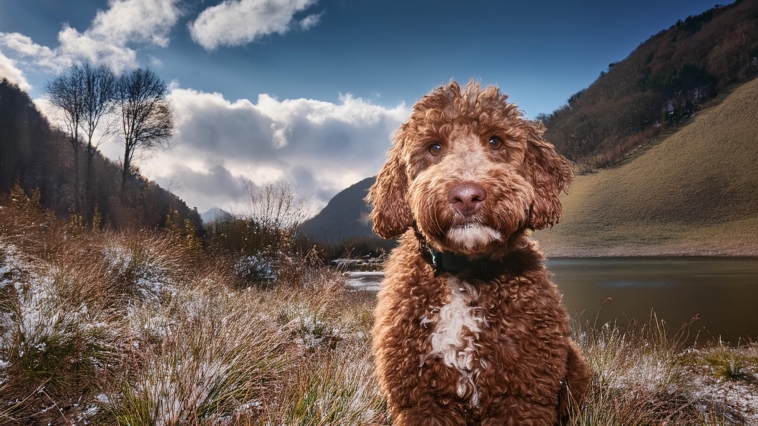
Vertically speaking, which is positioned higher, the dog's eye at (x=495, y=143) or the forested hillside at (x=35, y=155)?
the forested hillside at (x=35, y=155)

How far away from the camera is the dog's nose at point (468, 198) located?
1868 millimetres

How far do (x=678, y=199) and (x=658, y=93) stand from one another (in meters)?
37.0

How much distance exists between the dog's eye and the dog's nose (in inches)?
22.3

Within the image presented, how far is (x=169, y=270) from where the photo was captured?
27.2ft

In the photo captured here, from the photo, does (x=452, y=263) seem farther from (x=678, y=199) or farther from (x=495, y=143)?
(x=678, y=199)

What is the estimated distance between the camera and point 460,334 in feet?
6.89

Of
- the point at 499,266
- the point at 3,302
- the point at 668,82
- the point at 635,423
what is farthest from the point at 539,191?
the point at 668,82

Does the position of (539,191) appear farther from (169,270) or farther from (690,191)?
(690,191)

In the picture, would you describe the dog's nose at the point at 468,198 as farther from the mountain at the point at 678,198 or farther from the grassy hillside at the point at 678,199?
the grassy hillside at the point at 678,199

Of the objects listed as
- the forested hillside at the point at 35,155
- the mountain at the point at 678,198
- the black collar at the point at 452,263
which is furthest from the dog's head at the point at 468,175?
the mountain at the point at 678,198

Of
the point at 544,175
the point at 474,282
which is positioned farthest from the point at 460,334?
the point at 544,175

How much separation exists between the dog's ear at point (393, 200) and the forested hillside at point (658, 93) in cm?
6601

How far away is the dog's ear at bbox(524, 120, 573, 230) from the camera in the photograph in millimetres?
2234

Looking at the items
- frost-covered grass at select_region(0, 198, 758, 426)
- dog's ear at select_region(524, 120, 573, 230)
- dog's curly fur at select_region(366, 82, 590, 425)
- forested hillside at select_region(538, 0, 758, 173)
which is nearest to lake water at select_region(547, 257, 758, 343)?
frost-covered grass at select_region(0, 198, 758, 426)
